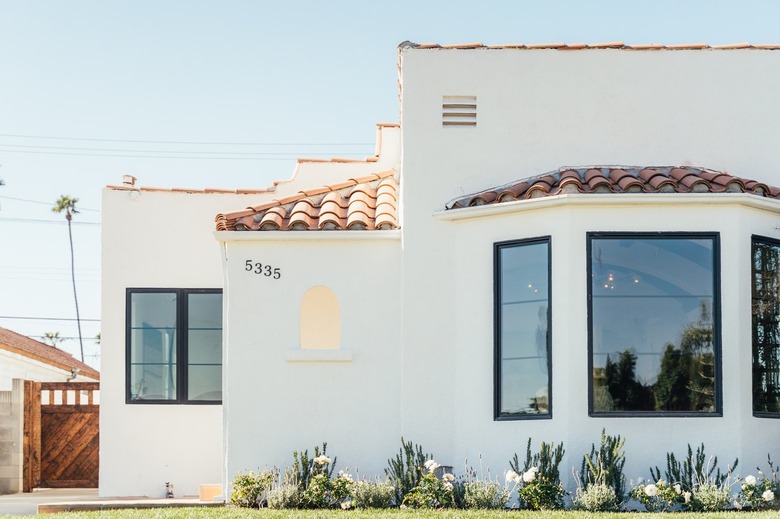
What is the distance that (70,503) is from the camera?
14.4 metres

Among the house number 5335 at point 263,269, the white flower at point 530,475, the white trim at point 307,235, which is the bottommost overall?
the white flower at point 530,475

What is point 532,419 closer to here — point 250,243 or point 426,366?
point 426,366

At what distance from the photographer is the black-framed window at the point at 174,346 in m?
17.7

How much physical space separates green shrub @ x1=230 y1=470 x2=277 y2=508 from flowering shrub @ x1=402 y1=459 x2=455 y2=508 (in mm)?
1738

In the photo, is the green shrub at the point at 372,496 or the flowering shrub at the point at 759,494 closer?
the flowering shrub at the point at 759,494

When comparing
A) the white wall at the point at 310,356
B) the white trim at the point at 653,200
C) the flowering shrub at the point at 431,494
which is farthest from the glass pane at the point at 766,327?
the white wall at the point at 310,356

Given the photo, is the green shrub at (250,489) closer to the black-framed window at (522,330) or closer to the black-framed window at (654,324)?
the black-framed window at (522,330)

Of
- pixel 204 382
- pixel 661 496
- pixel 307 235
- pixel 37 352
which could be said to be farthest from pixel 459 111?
pixel 37 352

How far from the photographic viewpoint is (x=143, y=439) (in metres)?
17.6

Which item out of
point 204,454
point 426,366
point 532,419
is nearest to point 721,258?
point 532,419

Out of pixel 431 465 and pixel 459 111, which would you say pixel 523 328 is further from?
pixel 459 111

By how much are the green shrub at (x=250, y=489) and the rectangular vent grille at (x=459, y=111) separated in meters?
4.86

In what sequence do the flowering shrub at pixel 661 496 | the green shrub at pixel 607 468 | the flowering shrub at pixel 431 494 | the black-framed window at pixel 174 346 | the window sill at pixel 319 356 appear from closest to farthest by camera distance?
1. the flowering shrub at pixel 661 496
2. the green shrub at pixel 607 468
3. the flowering shrub at pixel 431 494
4. the window sill at pixel 319 356
5. the black-framed window at pixel 174 346

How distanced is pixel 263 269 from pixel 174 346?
3.63 m
